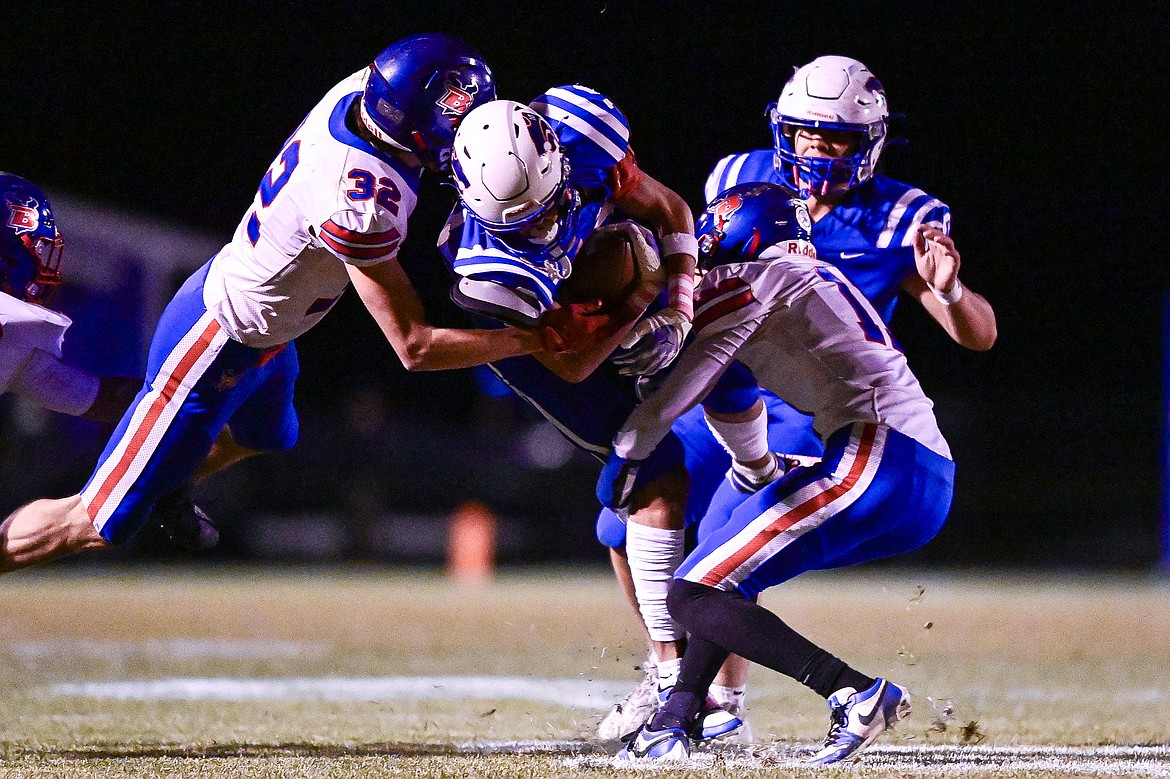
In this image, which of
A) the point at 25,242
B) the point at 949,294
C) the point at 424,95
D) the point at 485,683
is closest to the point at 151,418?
the point at 25,242

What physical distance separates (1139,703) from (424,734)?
222 centimetres

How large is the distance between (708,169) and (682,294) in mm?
11058

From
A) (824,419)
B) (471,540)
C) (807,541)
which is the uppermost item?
(824,419)

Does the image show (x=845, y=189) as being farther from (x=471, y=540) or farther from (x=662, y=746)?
(x=471, y=540)

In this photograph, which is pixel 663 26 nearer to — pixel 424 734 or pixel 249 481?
pixel 249 481

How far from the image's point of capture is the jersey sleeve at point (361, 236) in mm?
2945

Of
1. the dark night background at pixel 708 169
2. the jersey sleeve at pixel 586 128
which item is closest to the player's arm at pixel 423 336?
the jersey sleeve at pixel 586 128

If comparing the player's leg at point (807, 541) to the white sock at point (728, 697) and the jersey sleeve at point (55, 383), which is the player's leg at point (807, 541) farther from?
the jersey sleeve at point (55, 383)

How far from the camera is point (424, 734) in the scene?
357 cm

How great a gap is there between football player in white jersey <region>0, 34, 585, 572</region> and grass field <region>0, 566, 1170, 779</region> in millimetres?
633

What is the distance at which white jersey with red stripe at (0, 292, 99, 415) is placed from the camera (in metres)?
3.54

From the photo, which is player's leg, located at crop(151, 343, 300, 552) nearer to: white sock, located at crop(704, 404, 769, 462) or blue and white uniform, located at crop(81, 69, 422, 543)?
blue and white uniform, located at crop(81, 69, 422, 543)

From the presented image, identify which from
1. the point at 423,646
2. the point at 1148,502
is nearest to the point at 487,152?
the point at 423,646

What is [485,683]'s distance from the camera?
15.4 feet
